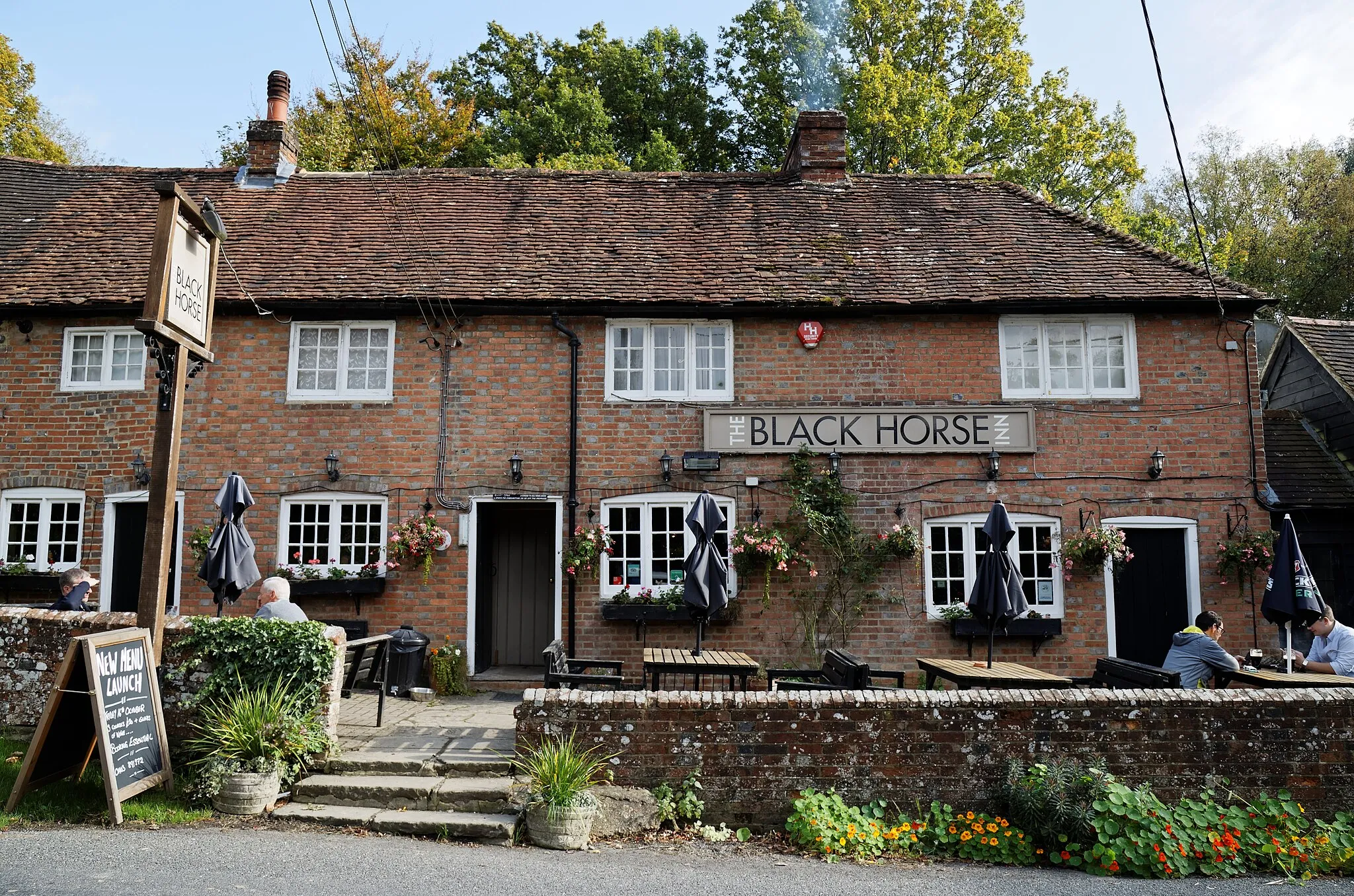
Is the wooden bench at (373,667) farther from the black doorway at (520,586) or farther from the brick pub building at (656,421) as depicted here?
the black doorway at (520,586)

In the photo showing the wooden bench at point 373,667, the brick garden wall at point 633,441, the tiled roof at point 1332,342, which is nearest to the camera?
the wooden bench at point 373,667

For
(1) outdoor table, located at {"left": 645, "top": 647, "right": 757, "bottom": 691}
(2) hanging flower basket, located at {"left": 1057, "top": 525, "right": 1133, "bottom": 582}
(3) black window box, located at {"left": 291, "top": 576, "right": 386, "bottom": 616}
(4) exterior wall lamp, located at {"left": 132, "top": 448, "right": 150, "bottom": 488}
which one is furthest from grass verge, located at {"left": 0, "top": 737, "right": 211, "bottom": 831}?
(2) hanging flower basket, located at {"left": 1057, "top": 525, "right": 1133, "bottom": 582}

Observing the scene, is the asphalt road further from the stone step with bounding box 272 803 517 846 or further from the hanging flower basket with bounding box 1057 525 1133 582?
the hanging flower basket with bounding box 1057 525 1133 582

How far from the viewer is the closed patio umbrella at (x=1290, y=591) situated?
28.8ft

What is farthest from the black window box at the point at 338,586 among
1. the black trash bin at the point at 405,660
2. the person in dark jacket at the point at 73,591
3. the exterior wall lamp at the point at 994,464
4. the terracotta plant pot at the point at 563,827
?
the exterior wall lamp at the point at 994,464

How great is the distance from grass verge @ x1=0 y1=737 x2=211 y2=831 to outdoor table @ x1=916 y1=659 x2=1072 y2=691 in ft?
19.7

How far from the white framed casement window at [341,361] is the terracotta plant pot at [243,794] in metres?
5.87

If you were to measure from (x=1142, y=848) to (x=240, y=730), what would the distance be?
6216 mm

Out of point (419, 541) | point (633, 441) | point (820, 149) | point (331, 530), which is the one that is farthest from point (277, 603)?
point (820, 149)

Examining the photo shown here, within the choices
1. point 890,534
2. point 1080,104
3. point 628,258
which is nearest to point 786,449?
point 890,534

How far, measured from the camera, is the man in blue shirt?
8.41 meters

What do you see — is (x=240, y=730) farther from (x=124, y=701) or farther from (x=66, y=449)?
(x=66, y=449)

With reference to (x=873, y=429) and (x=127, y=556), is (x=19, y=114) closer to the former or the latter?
(x=127, y=556)

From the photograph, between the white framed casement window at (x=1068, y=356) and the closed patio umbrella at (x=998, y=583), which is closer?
the closed patio umbrella at (x=998, y=583)
